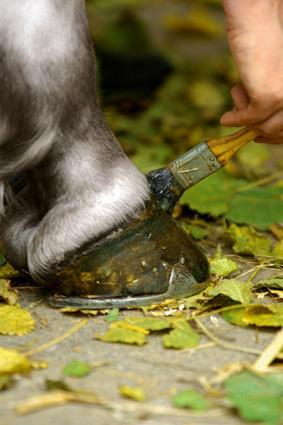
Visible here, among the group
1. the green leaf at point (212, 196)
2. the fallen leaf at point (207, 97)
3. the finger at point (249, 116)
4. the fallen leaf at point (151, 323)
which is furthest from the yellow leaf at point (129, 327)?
the fallen leaf at point (207, 97)

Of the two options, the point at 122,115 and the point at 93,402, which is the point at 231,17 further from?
the point at 122,115

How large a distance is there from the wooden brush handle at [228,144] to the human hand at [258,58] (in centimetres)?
3

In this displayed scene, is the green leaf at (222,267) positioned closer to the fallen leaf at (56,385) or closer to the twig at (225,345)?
the twig at (225,345)

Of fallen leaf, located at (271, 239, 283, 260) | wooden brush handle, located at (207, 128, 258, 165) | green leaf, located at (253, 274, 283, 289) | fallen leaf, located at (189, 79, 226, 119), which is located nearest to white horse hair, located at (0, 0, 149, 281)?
wooden brush handle, located at (207, 128, 258, 165)

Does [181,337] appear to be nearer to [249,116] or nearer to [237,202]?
[249,116]

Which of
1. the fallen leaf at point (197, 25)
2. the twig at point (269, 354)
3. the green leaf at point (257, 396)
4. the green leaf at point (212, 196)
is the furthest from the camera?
the fallen leaf at point (197, 25)

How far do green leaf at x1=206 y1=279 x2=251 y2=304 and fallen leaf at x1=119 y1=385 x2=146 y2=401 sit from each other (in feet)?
0.92

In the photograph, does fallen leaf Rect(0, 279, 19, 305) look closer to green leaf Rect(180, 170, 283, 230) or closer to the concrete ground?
the concrete ground

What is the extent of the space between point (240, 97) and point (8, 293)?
0.43 m

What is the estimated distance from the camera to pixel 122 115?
250 cm

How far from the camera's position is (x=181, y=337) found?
1098 millimetres

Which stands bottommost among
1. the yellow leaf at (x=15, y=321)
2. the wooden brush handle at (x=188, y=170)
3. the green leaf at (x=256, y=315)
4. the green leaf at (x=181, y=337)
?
the green leaf at (x=256, y=315)

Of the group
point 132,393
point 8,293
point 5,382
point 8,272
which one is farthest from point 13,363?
point 8,272

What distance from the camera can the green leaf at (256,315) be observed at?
1152mm
